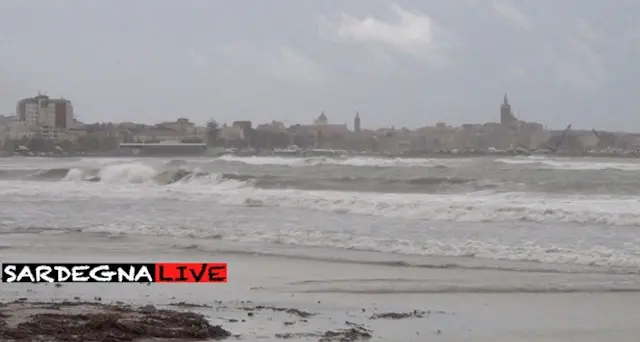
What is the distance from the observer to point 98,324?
5.83 m

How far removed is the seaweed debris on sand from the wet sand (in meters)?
0.33

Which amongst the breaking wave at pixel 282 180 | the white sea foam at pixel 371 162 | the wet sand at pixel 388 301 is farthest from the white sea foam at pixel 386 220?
the white sea foam at pixel 371 162

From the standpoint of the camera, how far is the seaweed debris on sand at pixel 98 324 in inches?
220

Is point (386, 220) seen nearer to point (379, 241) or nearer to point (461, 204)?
point (461, 204)

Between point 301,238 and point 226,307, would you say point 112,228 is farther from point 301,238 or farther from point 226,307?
point 226,307

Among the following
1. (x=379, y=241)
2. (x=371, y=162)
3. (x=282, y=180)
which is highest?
(x=371, y=162)

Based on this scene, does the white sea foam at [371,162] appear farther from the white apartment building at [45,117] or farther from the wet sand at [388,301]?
the white apartment building at [45,117]

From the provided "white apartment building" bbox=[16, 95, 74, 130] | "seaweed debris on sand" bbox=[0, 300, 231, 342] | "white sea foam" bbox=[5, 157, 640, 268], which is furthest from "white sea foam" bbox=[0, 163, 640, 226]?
"white apartment building" bbox=[16, 95, 74, 130]

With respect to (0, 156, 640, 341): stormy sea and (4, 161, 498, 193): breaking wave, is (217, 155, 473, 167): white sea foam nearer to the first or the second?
(4, 161, 498, 193): breaking wave

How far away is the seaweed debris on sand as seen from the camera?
558cm

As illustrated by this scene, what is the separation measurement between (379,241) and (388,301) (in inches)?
198

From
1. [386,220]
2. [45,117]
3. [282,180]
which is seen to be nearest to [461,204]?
[386,220]

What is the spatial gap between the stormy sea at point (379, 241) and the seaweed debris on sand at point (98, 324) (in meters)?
0.52

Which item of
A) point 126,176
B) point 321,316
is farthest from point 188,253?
point 126,176
